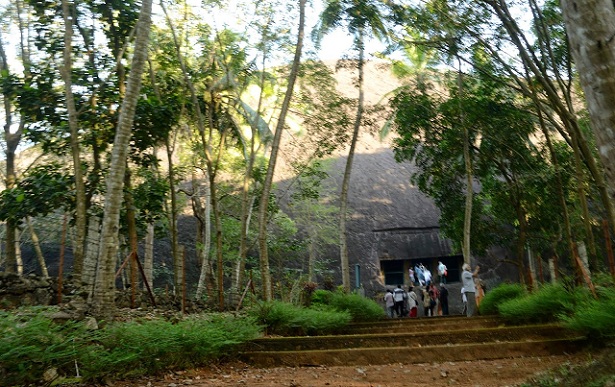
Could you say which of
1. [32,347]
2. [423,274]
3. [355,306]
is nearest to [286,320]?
[355,306]

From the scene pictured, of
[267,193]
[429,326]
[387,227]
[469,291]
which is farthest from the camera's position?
[387,227]

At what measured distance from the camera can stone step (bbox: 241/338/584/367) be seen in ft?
22.2

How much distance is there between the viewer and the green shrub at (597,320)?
6.08 meters

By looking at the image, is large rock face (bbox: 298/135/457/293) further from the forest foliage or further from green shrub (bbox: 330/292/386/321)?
green shrub (bbox: 330/292/386/321)

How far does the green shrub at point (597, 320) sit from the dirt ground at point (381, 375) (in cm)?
33

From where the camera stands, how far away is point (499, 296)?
12539 mm

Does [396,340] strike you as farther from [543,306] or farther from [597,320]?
[543,306]

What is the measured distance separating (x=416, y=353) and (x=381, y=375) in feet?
3.10

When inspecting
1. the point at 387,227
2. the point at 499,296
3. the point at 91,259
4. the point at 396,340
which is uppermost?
the point at 387,227

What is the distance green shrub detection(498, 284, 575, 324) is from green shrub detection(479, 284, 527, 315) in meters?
2.74

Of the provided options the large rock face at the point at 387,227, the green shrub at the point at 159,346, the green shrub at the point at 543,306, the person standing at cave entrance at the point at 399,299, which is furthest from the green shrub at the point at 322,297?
the large rock face at the point at 387,227

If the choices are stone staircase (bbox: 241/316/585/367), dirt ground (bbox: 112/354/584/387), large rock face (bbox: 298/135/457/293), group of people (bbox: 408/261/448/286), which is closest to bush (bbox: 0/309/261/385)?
dirt ground (bbox: 112/354/584/387)

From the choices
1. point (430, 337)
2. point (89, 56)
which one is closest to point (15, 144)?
point (89, 56)

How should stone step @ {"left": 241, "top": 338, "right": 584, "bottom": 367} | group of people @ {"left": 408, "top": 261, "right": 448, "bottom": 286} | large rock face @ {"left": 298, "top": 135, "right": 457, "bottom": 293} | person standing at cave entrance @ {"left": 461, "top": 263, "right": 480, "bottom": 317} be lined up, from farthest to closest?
large rock face @ {"left": 298, "top": 135, "right": 457, "bottom": 293} → group of people @ {"left": 408, "top": 261, "right": 448, "bottom": 286} → person standing at cave entrance @ {"left": 461, "top": 263, "right": 480, "bottom": 317} → stone step @ {"left": 241, "top": 338, "right": 584, "bottom": 367}
